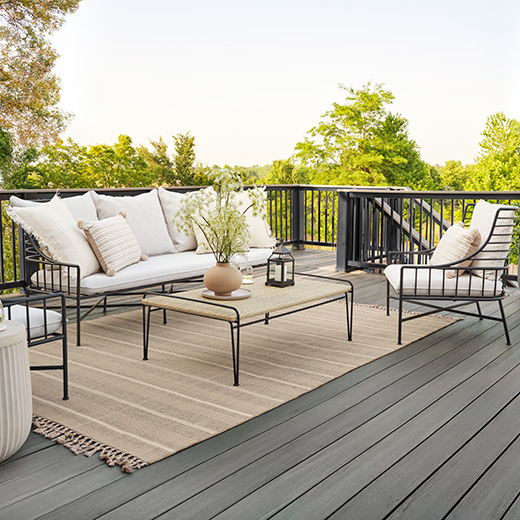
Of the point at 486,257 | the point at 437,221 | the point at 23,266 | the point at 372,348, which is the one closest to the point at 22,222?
the point at 23,266

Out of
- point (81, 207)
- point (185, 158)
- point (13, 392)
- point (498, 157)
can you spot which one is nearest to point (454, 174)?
point (498, 157)

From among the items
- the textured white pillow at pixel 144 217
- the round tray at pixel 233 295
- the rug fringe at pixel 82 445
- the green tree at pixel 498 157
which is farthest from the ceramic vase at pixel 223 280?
the green tree at pixel 498 157

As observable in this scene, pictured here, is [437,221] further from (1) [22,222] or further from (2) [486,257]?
(1) [22,222]

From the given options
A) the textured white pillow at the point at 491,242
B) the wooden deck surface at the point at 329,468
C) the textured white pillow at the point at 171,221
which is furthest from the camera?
the textured white pillow at the point at 171,221

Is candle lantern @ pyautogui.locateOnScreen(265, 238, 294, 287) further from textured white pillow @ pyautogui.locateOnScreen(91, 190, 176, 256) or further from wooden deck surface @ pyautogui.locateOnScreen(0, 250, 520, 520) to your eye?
textured white pillow @ pyautogui.locateOnScreen(91, 190, 176, 256)

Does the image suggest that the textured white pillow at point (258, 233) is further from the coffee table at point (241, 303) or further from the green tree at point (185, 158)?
the green tree at point (185, 158)

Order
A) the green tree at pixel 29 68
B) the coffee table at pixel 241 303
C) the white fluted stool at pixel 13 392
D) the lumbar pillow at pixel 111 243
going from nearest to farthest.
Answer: the white fluted stool at pixel 13 392, the coffee table at pixel 241 303, the lumbar pillow at pixel 111 243, the green tree at pixel 29 68

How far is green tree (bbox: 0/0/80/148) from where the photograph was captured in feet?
50.9

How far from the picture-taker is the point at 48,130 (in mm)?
16906

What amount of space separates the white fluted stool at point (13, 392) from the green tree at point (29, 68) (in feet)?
50.0

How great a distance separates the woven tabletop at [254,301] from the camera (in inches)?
120

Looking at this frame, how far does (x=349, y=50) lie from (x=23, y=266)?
18.4 m

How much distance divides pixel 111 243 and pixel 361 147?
891 inches

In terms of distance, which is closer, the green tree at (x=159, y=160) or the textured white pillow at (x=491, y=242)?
the textured white pillow at (x=491, y=242)
